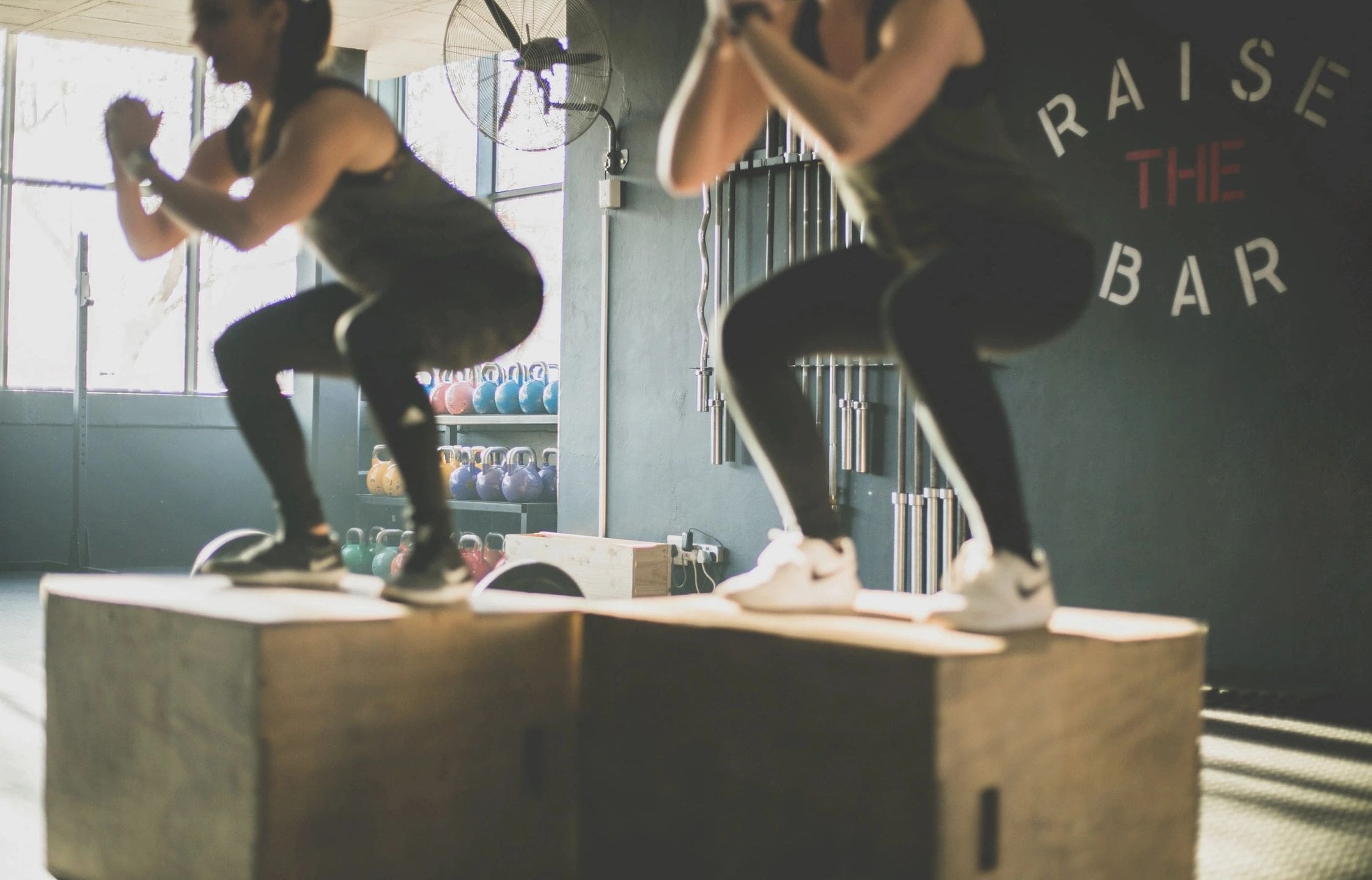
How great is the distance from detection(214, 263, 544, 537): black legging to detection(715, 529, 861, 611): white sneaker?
18.4 inches

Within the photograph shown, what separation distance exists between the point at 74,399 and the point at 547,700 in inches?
262

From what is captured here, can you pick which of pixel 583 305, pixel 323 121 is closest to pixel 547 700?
pixel 323 121

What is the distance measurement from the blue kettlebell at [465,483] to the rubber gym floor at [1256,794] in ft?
10.3

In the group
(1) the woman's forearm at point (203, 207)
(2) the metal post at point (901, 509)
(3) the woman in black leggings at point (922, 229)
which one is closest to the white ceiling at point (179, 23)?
(2) the metal post at point (901, 509)

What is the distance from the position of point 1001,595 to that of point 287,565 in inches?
45.0

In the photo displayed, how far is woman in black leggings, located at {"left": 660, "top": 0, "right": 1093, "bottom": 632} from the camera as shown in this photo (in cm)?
158

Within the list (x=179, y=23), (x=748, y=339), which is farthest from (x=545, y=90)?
(x=748, y=339)

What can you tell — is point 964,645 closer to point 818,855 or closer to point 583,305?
point 818,855

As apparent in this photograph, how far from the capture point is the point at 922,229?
173cm

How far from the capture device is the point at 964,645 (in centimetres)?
154

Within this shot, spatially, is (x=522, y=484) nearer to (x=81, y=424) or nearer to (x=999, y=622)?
(x=81, y=424)

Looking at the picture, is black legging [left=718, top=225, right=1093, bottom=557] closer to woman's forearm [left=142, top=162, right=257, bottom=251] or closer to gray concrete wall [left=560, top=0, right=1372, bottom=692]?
woman's forearm [left=142, top=162, right=257, bottom=251]

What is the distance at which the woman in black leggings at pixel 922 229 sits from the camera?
158 centimetres

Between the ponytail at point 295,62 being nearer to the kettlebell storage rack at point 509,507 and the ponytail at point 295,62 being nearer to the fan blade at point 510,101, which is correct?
the fan blade at point 510,101
